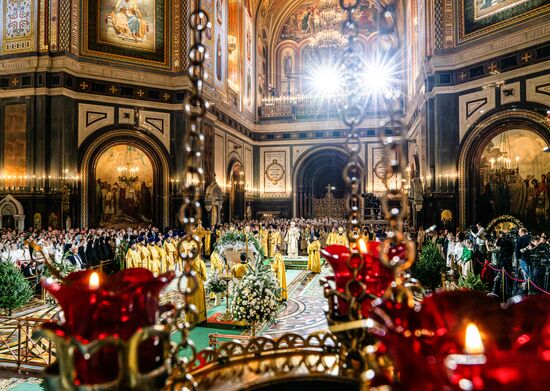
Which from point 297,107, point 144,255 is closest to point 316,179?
point 297,107

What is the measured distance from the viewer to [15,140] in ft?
56.1

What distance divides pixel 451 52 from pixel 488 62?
173 centimetres

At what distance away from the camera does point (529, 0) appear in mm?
13688

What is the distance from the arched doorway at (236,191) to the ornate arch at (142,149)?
6190 mm

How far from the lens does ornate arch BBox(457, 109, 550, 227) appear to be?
14.5 m

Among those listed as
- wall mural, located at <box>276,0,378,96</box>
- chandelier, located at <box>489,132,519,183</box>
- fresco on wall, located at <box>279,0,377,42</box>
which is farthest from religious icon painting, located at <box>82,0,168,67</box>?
chandelier, located at <box>489,132,519,183</box>

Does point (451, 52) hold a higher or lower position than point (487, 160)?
higher

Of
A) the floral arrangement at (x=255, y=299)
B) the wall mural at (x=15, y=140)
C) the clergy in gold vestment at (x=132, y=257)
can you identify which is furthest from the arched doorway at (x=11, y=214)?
the floral arrangement at (x=255, y=299)

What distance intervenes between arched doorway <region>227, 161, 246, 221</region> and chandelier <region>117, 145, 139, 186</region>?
710 centimetres

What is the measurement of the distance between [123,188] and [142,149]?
215 cm

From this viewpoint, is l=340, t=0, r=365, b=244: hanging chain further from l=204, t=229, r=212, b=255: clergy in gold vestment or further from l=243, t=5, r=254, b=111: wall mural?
l=243, t=5, r=254, b=111: wall mural

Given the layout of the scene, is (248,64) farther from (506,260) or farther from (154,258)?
(506,260)

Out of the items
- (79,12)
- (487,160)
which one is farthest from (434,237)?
(79,12)

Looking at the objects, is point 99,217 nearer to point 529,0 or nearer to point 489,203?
point 489,203
